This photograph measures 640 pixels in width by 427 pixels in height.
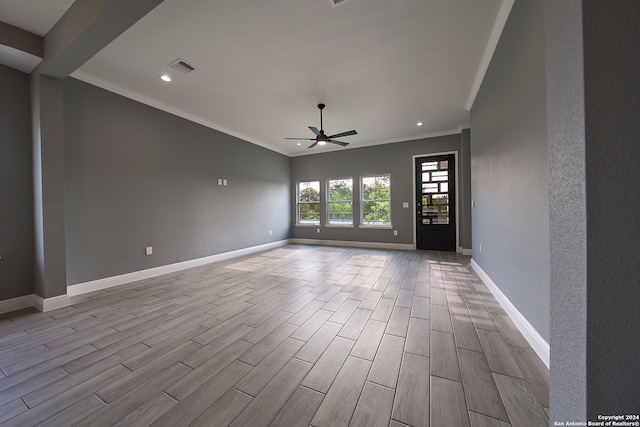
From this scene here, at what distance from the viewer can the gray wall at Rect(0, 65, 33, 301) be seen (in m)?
2.52


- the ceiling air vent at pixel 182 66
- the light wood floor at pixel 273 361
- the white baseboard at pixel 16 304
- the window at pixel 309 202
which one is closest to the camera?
the light wood floor at pixel 273 361

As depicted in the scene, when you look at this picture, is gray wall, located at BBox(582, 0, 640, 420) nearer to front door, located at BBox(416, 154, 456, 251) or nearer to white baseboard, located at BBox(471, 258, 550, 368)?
white baseboard, located at BBox(471, 258, 550, 368)

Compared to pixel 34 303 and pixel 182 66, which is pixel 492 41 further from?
pixel 34 303

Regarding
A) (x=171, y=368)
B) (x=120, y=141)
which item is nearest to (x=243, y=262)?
(x=120, y=141)

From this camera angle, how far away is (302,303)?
264 centimetres

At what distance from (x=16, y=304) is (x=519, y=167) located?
17.8ft

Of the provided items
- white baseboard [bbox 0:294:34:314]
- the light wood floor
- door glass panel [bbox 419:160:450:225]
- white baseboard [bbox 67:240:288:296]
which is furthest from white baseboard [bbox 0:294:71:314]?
door glass panel [bbox 419:160:450:225]

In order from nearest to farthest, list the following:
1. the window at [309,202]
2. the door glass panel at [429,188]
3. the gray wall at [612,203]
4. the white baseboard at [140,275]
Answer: the gray wall at [612,203], the white baseboard at [140,275], the door glass panel at [429,188], the window at [309,202]

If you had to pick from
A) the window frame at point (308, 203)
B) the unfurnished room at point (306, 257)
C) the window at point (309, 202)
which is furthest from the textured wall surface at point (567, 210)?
the window at point (309, 202)

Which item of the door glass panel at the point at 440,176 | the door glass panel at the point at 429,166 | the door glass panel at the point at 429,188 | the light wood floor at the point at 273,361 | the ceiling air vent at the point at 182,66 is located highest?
the ceiling air vent at the point at 182,66

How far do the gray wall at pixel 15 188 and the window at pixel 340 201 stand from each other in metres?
5.79

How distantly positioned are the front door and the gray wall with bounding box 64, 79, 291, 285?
4.51 m

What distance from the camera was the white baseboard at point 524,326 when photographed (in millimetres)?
1576

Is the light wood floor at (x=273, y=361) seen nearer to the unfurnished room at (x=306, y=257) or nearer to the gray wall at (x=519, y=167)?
the unfurnished room at (x=306, y=257)
